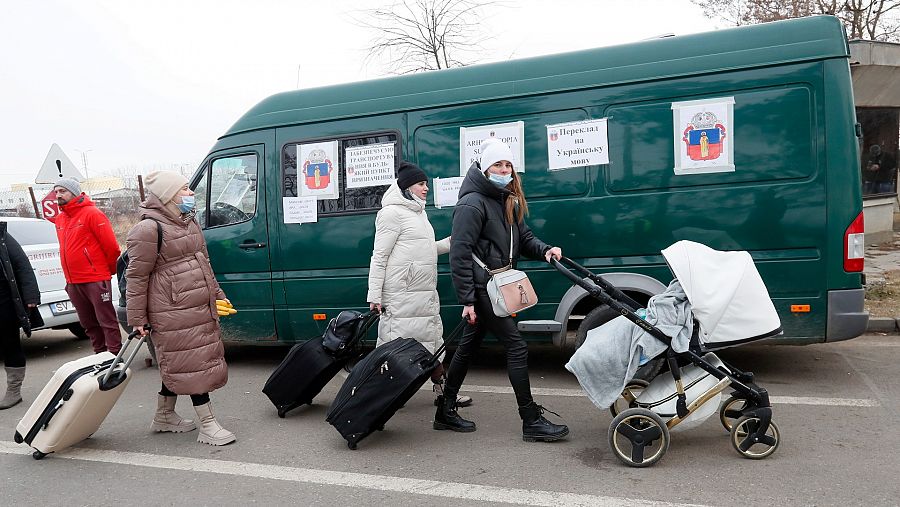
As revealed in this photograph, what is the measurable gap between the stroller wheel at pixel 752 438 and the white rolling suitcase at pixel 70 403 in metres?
3.54

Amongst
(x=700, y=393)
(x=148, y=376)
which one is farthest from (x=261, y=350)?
(x=700, y=393)

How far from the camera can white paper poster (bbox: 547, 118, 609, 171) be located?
17.0 ft

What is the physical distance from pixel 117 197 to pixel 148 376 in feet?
55.0

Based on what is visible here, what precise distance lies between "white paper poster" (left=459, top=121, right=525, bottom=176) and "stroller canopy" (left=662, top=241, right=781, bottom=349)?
79.0 inches

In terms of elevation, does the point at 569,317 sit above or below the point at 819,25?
below

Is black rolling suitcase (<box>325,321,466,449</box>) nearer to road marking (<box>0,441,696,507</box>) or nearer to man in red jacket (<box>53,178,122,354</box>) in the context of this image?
road marking (<box>0,441,696,507</box>)

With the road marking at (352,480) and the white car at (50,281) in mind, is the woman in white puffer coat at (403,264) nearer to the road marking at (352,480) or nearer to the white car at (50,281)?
the road marking at (352,480)

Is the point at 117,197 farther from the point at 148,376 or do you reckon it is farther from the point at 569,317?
the point at 569,317

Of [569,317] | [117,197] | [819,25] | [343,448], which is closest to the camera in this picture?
[343,448]

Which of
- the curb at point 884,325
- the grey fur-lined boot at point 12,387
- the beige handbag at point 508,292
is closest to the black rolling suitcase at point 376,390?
the beige handbag at point 508,292

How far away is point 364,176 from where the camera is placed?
5930mm

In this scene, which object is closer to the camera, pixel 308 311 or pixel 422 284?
pixel 422 284

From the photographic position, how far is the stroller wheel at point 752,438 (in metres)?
3.68

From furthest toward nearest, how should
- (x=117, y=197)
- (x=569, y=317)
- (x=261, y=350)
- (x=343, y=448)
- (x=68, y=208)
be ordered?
(x=117, y=197) → (x=261, y=350) → (x=68, y=208) → (x=569, y=317) → (x=343, y=448)
